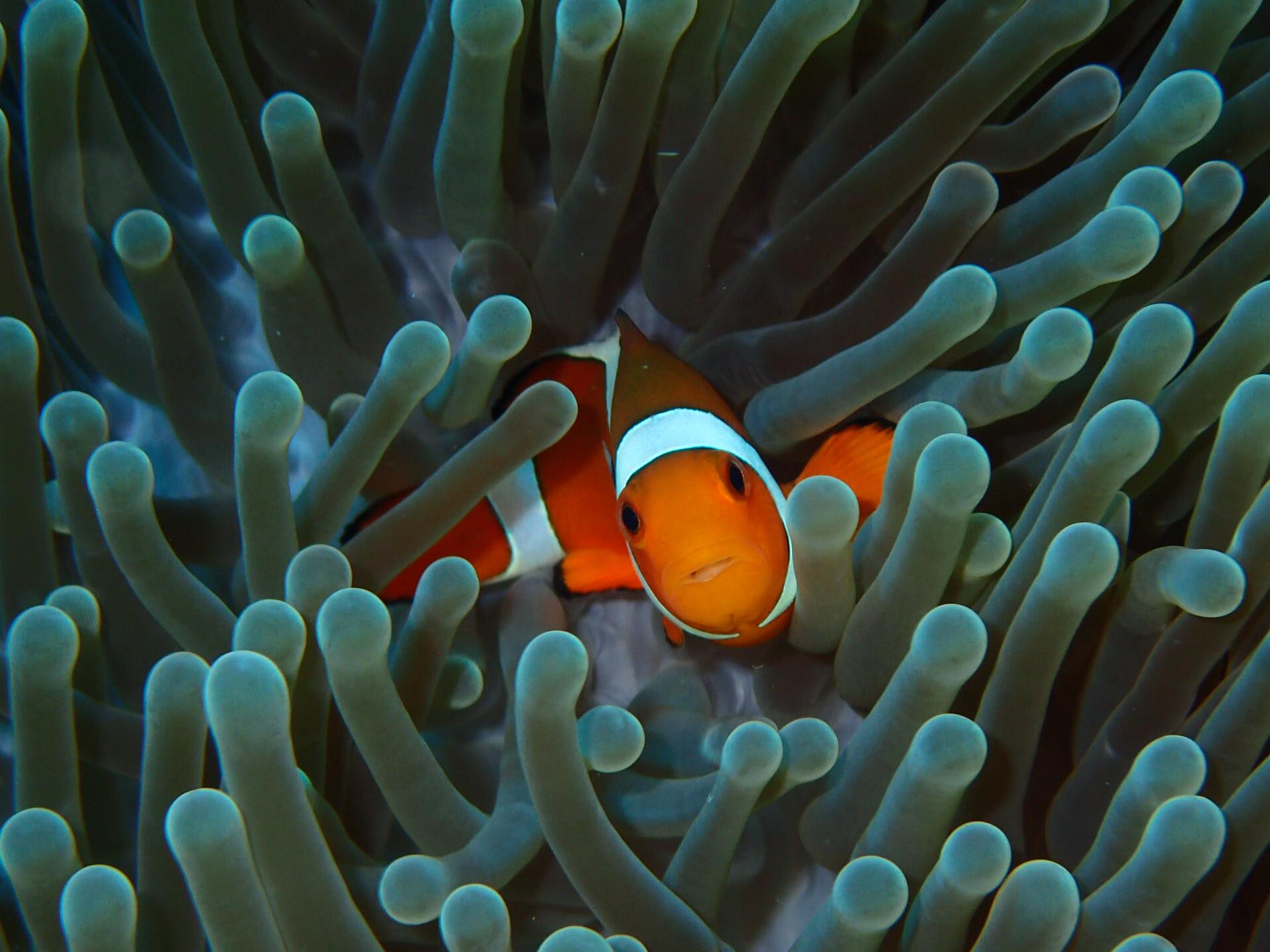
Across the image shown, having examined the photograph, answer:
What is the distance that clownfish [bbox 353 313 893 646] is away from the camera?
0.82m

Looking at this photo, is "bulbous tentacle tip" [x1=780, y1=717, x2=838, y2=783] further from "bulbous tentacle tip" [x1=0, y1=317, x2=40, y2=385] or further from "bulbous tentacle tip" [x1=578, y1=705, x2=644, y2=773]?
"bulbous tentacle tip" [x1=0, y1=317, x2=40, y2=385]

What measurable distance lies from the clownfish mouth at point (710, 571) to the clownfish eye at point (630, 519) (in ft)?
0.25

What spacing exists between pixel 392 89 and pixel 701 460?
20.4 inches

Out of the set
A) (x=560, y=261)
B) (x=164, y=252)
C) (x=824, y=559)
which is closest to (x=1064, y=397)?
(x=824, y=559)

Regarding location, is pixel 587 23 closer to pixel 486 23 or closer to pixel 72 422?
pixel 486 23

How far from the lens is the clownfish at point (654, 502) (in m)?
0.82

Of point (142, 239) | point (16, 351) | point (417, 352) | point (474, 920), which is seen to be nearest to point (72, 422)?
point (16, 351)

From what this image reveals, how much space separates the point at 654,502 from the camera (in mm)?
844

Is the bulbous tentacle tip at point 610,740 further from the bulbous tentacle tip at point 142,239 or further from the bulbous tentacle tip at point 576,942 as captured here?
the bulbous tentacle tip at point 142,239

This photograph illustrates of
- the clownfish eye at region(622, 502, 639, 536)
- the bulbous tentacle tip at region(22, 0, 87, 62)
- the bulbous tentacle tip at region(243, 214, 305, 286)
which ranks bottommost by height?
the clownfish eye at region(622, 502, 639, 536)

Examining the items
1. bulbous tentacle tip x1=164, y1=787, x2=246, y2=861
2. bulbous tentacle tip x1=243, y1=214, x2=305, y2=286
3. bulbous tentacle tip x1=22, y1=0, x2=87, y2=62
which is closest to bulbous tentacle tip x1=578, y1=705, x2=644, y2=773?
bulbous tentacle tip x1=164, y1=787, x2=246, y2=861

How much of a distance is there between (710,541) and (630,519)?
8cm

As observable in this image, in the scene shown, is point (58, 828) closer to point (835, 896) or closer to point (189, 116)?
point (835, 896)

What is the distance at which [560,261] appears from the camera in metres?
1.02
